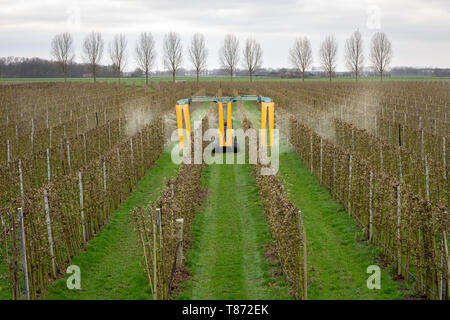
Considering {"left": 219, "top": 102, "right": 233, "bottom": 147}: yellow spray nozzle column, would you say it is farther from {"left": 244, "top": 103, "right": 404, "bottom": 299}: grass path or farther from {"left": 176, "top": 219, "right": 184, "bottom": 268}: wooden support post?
{"left": 176, "top": 219, "right": 184, "bottom": 268}: wooden support post

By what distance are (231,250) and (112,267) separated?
2.37m

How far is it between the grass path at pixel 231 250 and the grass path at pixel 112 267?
924mm

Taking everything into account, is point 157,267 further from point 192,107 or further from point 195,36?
point 195,36

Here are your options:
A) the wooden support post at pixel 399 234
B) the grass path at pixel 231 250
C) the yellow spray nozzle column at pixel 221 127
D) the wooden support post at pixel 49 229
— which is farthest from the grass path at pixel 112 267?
the yellow spray nozzle column at pixel 221 127

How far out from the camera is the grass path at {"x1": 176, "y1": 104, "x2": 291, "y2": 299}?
27.8 feet

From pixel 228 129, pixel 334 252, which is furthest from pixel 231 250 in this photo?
pixel 228 129

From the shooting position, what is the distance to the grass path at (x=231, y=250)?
8461 millimetres

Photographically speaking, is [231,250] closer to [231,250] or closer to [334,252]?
[231,250]

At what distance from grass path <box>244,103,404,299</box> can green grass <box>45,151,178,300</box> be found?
3001 mm

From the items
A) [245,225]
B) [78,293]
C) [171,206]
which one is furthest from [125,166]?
[78,293]

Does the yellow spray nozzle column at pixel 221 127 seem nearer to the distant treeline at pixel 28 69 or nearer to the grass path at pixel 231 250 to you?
the grass path at pixel 231 250

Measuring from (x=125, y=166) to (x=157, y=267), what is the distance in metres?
6.67

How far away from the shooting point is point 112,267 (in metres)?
9.49
